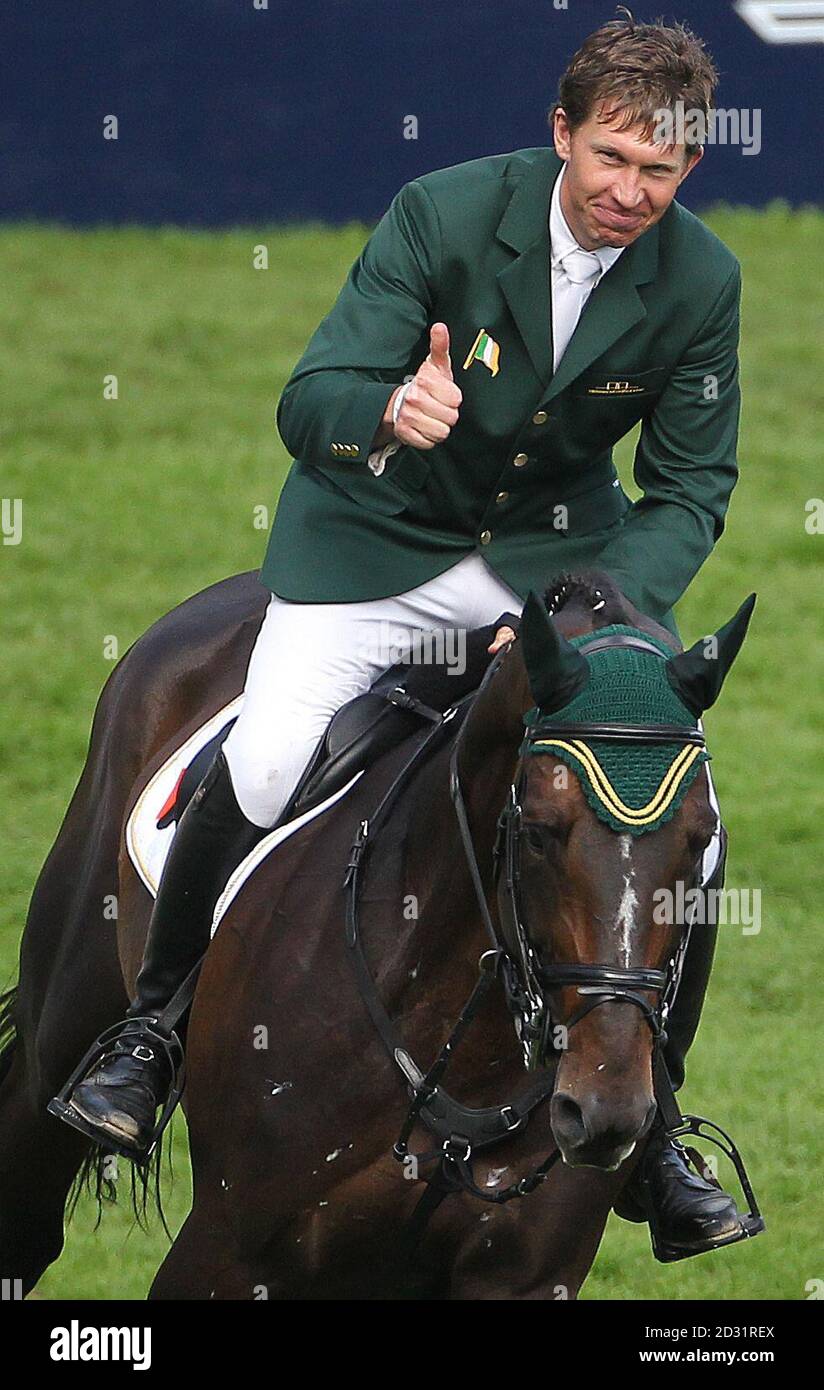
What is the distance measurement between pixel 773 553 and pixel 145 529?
3.45 m

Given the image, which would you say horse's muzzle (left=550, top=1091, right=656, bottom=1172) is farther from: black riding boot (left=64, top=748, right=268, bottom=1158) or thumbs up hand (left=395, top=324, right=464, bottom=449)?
black riding boot (left=64, top=748, right=268, bottom=1158)

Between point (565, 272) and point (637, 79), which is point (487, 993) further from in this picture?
point (637, 79)

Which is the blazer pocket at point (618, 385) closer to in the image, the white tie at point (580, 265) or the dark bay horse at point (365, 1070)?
the white tie at point (580, 265)

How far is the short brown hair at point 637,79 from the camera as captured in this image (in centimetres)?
418

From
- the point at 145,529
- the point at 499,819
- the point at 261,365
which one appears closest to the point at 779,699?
the point at 145,529

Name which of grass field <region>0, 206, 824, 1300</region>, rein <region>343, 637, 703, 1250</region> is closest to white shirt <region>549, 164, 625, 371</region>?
rein <region>343, 637, 703, 1250</region>

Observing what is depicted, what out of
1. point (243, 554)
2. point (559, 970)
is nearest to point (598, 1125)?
point (559, 970)

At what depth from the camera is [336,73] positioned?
13.3 m

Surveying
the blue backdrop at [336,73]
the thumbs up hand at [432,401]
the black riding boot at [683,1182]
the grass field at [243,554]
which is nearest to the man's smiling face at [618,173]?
the thumbs up hand at [432,401]

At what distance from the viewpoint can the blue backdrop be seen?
13.2 m

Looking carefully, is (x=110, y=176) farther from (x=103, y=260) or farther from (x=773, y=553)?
(x=773, y=553)

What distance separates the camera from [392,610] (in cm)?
476

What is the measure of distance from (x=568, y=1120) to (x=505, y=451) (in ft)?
5.02

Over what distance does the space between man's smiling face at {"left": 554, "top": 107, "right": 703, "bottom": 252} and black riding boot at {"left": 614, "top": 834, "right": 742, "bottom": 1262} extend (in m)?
1.20
